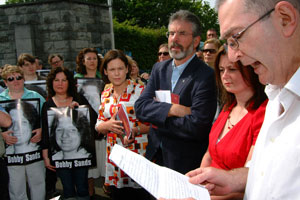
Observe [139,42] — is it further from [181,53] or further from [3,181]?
[3,181]

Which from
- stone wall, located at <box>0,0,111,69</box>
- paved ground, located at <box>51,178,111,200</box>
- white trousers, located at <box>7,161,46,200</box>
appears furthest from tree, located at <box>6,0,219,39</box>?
white trousers, located at <box>7,161,46,200</box>

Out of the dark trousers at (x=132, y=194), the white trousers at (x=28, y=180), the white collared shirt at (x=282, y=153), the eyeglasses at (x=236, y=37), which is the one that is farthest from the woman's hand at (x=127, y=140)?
the eyeglasses at (x=236, y=37)

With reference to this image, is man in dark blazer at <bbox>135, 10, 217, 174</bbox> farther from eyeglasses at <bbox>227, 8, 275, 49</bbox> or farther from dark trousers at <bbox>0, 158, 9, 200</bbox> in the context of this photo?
dark trousers at <bbox>0, 158, 9, 200</bbox>

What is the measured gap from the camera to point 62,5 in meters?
8.69

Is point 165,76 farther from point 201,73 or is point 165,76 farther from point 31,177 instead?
point 31,177

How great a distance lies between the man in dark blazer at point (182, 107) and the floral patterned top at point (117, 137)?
56cm

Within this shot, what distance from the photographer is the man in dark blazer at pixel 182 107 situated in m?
2.21

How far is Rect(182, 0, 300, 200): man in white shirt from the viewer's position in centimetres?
89

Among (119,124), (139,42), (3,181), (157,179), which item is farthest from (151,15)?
(157,179)

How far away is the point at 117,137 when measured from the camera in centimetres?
313

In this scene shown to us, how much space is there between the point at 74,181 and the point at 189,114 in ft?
6.87

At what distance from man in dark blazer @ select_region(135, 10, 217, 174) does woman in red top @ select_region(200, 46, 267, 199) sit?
0.22 m

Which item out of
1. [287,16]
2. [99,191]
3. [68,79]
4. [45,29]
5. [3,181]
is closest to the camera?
[287,16]

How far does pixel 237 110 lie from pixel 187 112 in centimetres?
50
